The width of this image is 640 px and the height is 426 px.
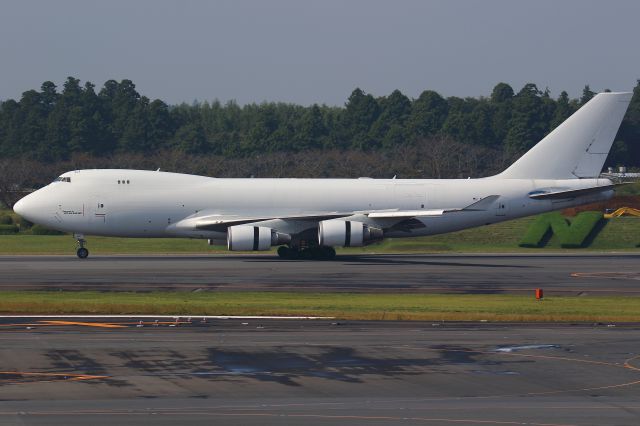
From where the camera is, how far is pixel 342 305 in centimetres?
3612

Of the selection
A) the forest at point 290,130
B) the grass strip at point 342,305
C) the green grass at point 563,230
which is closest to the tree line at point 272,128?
the forest at point 290,130

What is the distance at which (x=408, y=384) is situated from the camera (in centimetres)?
2152

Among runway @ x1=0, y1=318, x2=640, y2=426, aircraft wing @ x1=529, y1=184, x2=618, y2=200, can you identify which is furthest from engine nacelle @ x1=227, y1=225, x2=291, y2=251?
runway @ x1=0, y1=318, x2=640, y2=426

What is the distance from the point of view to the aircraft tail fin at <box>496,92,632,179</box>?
201 feet

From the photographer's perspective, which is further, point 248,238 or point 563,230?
point 563,230

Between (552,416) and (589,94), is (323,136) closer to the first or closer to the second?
(589,94)

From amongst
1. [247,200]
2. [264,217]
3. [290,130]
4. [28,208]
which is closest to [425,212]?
[264,217]

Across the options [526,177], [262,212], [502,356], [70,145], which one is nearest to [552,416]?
[502,356]

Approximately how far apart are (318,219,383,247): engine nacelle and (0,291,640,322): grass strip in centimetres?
1650

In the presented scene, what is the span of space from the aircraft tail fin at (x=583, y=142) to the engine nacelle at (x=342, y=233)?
36.3ft

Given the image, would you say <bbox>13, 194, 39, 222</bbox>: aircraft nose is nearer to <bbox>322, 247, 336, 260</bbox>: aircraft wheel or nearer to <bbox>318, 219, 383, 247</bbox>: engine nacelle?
<bbox>318, 219, 383, 247</bbox>: engine nacelle

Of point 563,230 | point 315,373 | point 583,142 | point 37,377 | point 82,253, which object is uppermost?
point 583,142

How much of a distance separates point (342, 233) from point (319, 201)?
324 cm

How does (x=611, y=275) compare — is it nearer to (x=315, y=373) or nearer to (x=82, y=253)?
(x=82, y=253)
